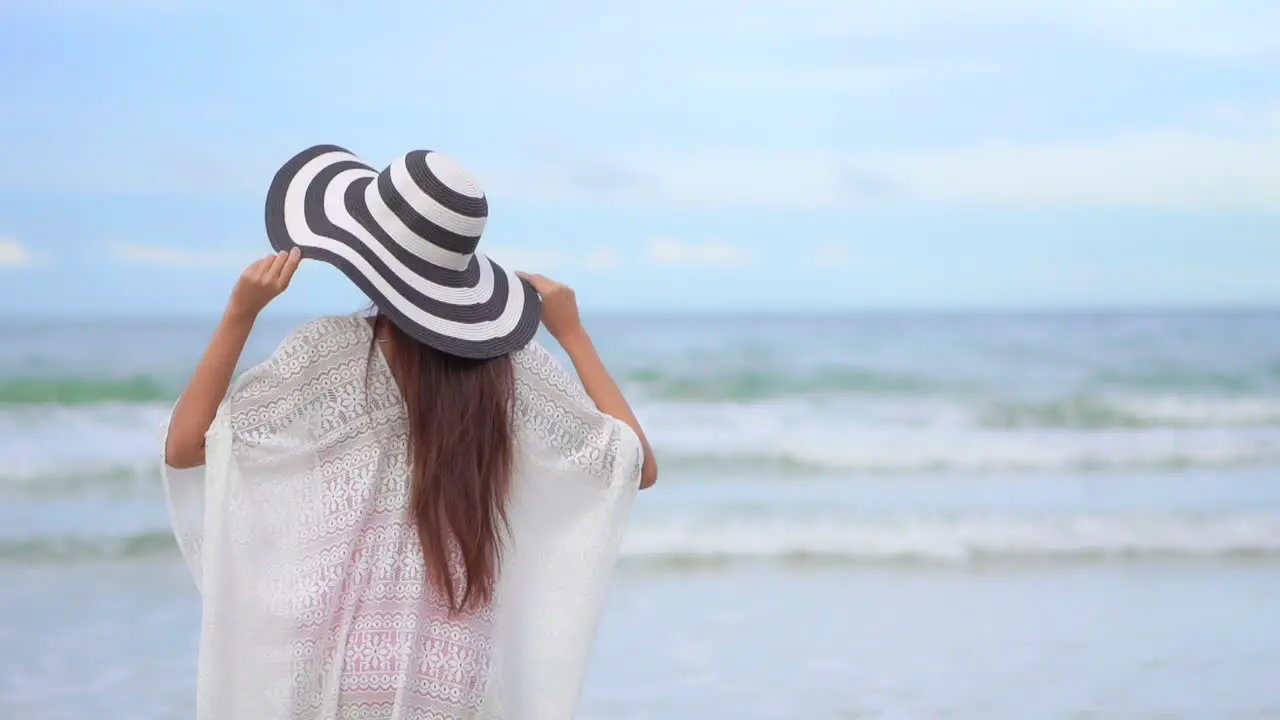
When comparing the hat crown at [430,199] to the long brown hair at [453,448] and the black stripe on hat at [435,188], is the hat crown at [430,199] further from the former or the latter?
the long brown hair at [453,448]

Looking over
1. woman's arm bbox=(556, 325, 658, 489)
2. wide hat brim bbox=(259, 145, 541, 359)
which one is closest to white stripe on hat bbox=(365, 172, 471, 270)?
wide hat brim bbox=(259, 145, 541, 359)

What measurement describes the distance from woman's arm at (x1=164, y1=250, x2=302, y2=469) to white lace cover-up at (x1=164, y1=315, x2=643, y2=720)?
0.07 ft

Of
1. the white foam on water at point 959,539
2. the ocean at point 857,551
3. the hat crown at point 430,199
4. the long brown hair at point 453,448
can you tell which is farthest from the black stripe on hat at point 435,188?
the white foam on water at point 959,539

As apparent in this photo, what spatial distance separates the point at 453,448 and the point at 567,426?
8.2 inches

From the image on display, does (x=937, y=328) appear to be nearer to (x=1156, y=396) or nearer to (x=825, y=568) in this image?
(x=1156, y=396)

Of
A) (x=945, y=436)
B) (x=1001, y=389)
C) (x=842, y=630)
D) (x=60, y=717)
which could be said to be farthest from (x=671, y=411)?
(x=60, y=717)

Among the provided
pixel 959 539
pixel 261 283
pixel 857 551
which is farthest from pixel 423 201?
pixel 959 539

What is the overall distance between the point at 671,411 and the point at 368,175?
769cm

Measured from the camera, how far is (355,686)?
1765 millimetres

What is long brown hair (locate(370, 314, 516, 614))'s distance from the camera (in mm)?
1730

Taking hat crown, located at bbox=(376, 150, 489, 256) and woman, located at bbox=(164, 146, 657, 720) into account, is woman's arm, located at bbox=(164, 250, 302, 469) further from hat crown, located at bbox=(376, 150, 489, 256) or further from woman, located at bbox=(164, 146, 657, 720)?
hat crown, located at bbox=(376, 150, 489, 256)

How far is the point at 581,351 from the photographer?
1.96 meters

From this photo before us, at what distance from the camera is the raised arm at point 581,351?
193 centimetres

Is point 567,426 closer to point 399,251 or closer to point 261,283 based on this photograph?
point 399,251
